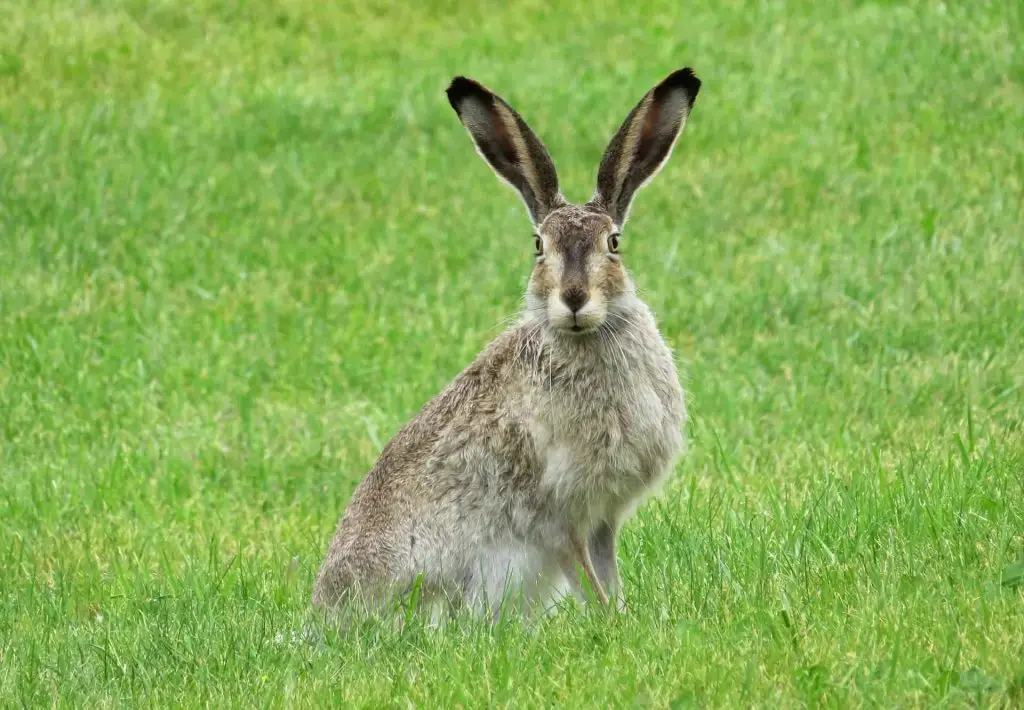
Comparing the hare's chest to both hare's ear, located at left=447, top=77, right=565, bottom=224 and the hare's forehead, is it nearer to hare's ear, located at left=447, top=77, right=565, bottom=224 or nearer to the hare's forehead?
the hare's forehead

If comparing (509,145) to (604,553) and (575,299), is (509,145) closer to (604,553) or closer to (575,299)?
(575,299)

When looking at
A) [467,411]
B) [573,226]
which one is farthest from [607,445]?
[573,226]

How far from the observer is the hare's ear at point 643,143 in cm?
541

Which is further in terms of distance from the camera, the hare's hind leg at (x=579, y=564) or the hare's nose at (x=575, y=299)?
the hare's hind leg at (x=579, y=564)

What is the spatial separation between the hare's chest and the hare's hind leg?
0.13m

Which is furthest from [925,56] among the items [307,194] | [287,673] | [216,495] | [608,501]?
[287,673]

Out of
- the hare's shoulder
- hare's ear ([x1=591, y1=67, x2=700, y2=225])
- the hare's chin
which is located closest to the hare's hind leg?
the hare's shoulder

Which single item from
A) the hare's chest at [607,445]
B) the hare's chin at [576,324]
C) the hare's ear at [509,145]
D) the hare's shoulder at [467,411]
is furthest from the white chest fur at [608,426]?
the hare's ear at [509,145]

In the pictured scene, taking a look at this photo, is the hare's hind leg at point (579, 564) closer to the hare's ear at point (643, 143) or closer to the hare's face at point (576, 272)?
the hare's face at point (576, 272)

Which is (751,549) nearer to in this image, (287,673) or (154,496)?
(287,673)

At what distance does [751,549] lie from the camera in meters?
5.61

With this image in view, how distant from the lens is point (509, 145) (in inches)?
218

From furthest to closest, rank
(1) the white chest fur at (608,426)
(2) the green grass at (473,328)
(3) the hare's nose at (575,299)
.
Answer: (1) the white chest fur at (608,426), (3) the hare's nose at (575,299), (2) the green grass at (473,328)

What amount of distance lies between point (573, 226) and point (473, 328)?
481 centimetres
